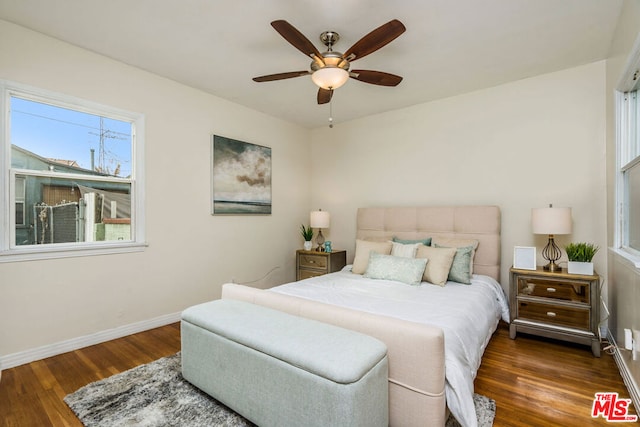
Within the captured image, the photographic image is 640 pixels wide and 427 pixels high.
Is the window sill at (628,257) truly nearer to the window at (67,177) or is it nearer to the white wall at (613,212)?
the white wall at (613,212)

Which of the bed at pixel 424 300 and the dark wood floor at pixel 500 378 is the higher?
the bed at pixel 424 300

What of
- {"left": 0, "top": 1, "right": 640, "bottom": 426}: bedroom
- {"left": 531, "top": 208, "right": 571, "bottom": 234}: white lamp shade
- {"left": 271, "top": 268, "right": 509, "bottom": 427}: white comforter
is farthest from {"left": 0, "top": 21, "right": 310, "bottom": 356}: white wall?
{"left": 531, "top": 208, "right": 571, "bottom": 234}: white lamp shade

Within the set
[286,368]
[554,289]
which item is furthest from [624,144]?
[286,368]

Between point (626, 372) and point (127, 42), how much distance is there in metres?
4.54

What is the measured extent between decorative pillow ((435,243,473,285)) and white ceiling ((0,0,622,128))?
183 centimetres

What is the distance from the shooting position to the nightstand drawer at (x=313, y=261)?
4.18 meters

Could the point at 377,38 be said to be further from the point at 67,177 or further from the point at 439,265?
the point at 67,177

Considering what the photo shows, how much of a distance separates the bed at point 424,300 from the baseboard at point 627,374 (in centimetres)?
79

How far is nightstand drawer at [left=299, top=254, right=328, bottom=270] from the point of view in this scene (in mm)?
4184

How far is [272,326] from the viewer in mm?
1719

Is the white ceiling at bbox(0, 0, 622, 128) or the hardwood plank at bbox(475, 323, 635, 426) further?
the white ceiling at bbox(0, 0, 622, 128)

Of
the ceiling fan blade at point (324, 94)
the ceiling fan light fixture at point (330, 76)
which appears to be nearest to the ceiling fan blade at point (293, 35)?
the ceiling fan light fixture at point (330, 76)

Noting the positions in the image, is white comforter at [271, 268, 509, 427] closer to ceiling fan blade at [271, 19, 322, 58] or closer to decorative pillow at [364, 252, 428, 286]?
decorative pillow at [364, 252, 428, 286]

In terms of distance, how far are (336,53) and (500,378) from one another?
258cm
